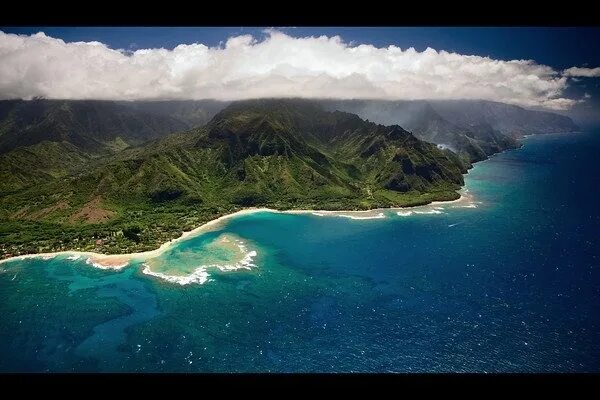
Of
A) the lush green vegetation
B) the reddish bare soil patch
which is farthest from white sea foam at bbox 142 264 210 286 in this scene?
the reddish bare soil patch

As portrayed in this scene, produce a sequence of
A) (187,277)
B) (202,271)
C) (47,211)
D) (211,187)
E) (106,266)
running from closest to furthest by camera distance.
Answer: (187,277)
(202,271)
(106,266)
(47,211)
(211,187)

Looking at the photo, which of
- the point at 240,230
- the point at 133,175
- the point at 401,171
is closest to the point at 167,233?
the point at 240,230

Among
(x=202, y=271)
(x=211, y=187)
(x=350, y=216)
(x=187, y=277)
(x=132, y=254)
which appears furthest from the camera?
(x=211, y=187)

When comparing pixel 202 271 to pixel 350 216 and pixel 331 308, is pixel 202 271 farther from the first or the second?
pixel 350 216

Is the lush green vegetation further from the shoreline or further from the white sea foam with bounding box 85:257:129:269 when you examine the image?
the white sea foam with bounding box 85:257:129:269

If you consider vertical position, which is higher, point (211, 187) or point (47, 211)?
point (211, 187)

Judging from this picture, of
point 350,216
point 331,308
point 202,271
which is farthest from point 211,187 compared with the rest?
point 331,308
